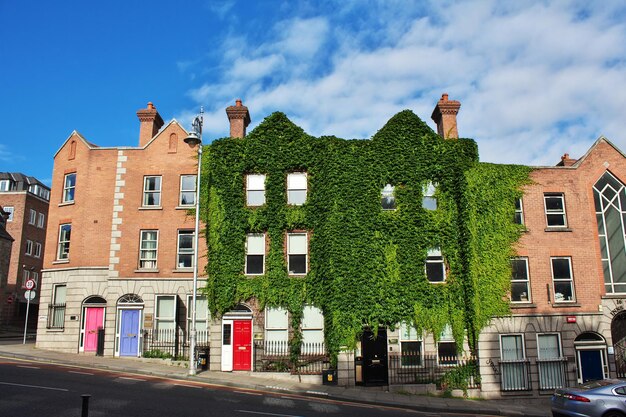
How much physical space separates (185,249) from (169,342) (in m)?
5.21

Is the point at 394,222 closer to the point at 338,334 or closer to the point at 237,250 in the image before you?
the point at 338,334

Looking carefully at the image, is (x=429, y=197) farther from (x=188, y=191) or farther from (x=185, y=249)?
(x=185, y=249)

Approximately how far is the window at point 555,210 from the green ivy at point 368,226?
1.72 metres

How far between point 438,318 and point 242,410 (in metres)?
11.9

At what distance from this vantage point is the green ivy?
23.8 metres

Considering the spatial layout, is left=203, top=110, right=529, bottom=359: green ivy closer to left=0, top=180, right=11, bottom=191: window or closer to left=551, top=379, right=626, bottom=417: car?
left=551, top=379, right=626, bottom=417: car

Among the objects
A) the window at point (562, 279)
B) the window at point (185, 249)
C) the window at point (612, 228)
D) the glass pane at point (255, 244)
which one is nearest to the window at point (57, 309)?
the window at point (185, 249)

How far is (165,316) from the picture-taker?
2748 centimetres

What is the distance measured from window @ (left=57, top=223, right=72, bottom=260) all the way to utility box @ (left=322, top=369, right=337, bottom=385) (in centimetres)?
1729

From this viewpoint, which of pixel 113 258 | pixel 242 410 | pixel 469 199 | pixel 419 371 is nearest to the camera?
pixel 242 410

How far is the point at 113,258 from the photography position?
92.1ft

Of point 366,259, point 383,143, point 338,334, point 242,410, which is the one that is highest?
point 383,143

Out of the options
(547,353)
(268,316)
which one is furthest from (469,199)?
(268,316)

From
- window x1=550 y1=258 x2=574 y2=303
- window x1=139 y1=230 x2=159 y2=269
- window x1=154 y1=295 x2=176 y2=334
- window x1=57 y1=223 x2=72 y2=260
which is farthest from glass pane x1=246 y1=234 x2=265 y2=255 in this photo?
window x1=550 y1=258 x2=574 y2=303
